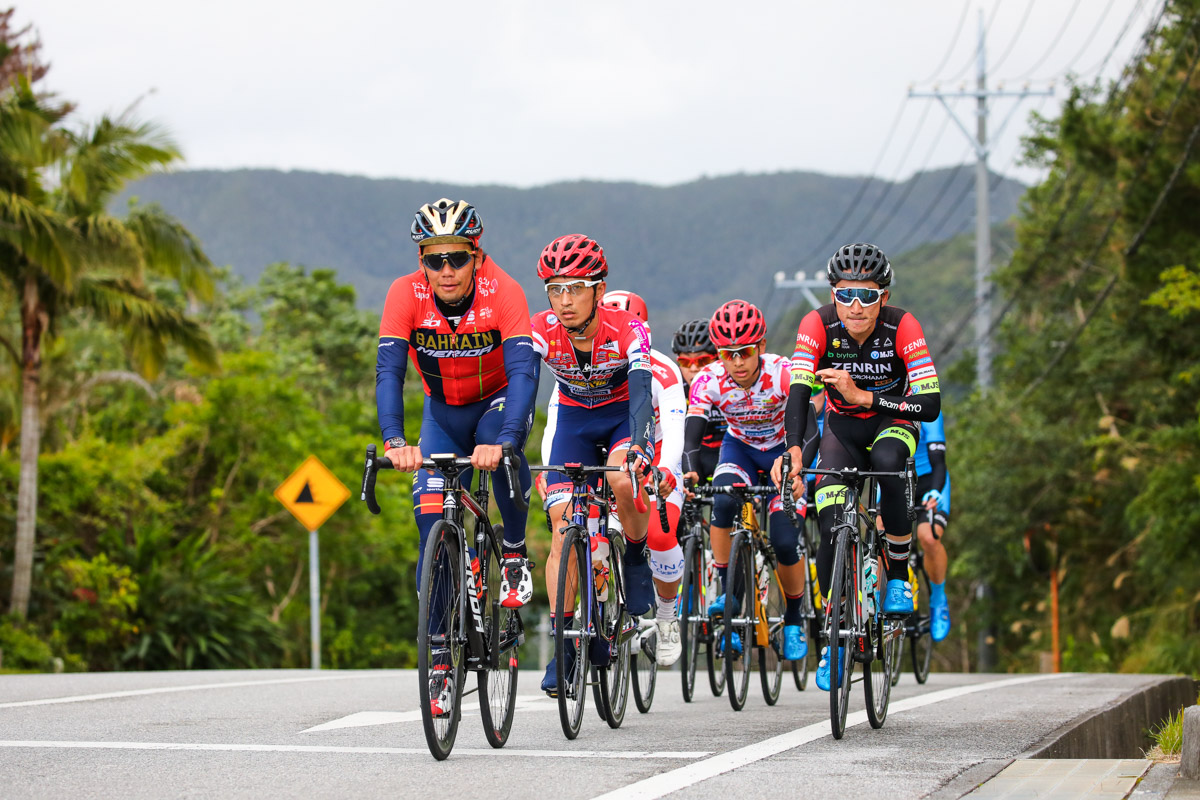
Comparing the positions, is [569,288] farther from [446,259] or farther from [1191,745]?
[1191,745]

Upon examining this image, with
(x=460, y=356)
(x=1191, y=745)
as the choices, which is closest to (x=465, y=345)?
(x=460, y=356)

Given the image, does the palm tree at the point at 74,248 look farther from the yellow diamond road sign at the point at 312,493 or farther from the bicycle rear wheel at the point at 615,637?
the bicycle rear wheel at the point at 615,637

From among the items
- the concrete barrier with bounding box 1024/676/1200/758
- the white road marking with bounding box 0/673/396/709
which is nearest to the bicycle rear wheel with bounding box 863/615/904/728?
the concrete barrier with bounding box 1024/676/1200/758

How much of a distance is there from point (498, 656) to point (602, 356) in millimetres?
2003

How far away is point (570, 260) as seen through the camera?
7637 millimetres

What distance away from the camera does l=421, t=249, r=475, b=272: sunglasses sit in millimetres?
6992

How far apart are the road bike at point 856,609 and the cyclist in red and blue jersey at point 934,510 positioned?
3377 mm

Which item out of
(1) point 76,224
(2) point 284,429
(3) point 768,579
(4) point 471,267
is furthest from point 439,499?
(2) point 284,429

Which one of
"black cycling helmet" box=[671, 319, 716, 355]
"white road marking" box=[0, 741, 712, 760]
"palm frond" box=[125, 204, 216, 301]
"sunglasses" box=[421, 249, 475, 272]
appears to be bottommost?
"white road marking" box=[0, 741, 712, 760]

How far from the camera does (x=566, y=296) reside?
770 centimetres

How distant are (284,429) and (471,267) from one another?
1002 inches

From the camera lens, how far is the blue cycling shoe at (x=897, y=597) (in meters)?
8.15

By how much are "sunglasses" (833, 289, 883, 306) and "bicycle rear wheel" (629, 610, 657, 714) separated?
7.34 ft

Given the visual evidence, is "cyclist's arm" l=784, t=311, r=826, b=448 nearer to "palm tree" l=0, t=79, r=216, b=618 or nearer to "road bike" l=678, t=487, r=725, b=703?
"road bike" l=678, t=487, r=725, b=703
